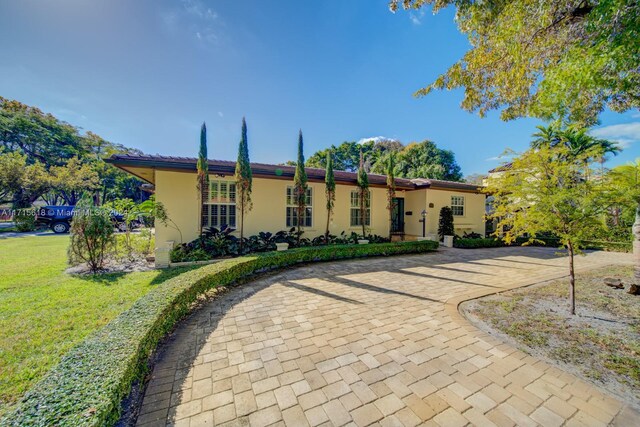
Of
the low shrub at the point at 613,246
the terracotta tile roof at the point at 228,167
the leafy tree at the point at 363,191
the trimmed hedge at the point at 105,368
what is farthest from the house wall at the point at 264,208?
the low shrub at the point at 613,246

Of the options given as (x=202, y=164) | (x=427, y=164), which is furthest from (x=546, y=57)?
(x=427, y=164)

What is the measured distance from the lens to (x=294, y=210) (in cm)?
1033

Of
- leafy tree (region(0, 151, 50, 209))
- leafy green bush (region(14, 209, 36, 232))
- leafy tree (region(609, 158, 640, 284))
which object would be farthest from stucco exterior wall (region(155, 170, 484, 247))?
leafy tree (region(0, 151, 50, 209))

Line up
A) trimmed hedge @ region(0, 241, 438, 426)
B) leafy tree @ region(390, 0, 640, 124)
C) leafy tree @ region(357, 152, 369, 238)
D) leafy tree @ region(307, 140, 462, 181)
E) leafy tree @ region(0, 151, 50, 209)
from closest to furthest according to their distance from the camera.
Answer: trimmed hedge @ region(0, 241, 438, 426) → leafy tree @ region(390, 0, 640, 124) → leafy tree @ region(357, 152, 369, 238) → leafy tree @ region(0, 151, 50, 209) → leafy tree @ region(307, 140, 462, 181)

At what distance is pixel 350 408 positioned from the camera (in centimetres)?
209

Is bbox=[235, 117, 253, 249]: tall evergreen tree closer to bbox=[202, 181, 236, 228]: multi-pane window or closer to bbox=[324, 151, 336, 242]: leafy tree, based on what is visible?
bbox=[202, 181, 236, 228]: multi-pane window

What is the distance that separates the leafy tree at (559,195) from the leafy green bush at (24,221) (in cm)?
2900

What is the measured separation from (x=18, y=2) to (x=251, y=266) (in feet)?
29.6

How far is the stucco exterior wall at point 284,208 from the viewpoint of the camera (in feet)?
27.7

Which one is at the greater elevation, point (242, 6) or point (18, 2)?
point (242, 6)

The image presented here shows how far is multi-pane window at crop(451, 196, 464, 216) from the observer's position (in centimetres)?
1339

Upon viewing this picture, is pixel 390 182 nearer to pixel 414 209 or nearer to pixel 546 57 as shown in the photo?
pixel 414 209

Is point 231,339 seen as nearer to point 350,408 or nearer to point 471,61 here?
point 350,408

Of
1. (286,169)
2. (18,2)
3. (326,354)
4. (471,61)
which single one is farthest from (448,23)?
(18,2)
